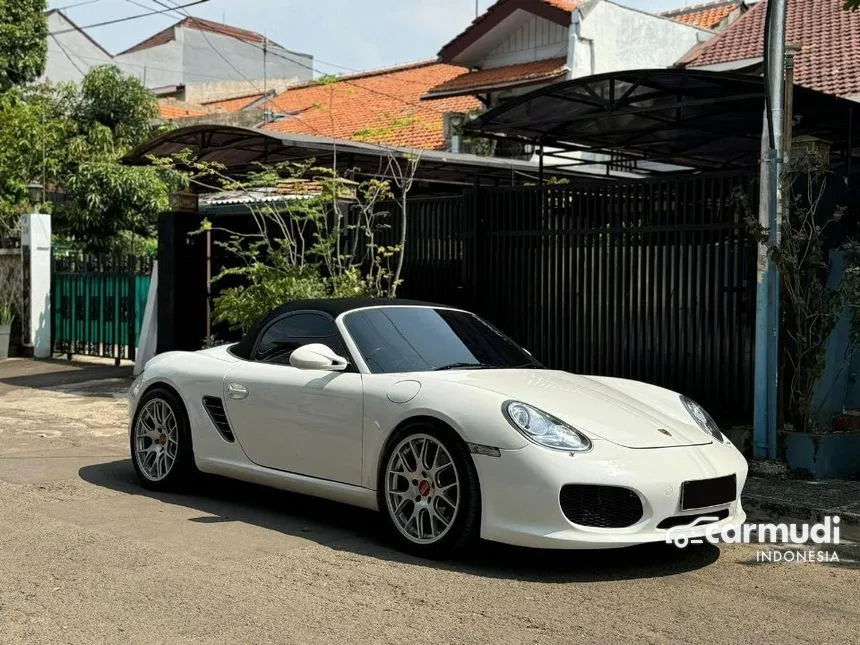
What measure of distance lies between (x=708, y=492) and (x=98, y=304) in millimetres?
13298

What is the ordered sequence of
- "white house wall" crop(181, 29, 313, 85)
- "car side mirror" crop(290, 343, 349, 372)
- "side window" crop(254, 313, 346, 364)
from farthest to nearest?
"white house wall" crop(181, 29, 313, 85), "side window" crop(254, 313, 346, 364), "car side mirror" crop(290, 343, 349, 372)

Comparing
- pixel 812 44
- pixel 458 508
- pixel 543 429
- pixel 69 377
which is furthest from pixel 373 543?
pixel 812 44

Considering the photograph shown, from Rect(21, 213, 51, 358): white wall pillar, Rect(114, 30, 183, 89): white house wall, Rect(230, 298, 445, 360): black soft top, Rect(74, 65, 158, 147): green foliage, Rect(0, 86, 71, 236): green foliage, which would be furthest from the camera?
Rect(114, 30, 183, 89): white house wall

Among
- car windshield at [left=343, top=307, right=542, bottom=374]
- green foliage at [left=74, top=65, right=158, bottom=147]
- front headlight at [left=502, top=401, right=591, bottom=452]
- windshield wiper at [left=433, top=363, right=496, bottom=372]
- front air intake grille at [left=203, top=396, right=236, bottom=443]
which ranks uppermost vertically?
green foliage at [left=74, top=65, right=158, bottom=147]

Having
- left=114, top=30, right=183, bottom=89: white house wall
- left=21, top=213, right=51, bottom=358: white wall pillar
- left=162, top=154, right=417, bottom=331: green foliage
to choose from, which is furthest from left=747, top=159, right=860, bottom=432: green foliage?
left=114, top=30, right=183, bottom=89: white house wall

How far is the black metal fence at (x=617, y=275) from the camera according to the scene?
9062mm

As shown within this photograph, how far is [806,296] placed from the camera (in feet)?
26.3

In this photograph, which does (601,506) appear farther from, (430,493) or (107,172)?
(107,172)

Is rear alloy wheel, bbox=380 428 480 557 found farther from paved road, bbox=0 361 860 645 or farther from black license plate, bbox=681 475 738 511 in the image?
black license plate, bbox=681 475 738 511

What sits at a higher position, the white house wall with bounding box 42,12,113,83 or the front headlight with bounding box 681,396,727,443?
the white house wall with bounding box 42,12,113,83

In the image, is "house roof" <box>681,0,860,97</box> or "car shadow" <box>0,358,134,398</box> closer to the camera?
"car shadow" <box>0,358,134,398</box>

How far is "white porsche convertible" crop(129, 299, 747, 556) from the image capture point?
512cm

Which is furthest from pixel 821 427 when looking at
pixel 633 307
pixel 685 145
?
pixel 685 145

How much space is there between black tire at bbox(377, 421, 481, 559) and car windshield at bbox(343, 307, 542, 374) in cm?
68
